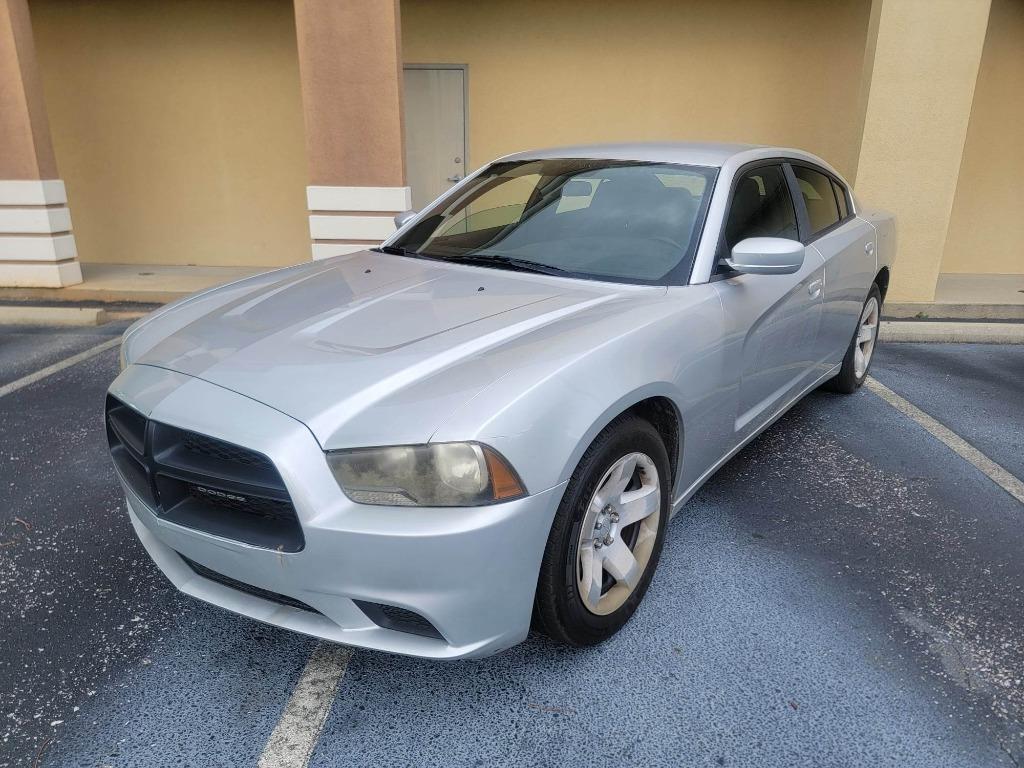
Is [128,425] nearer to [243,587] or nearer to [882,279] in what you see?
[243,587]

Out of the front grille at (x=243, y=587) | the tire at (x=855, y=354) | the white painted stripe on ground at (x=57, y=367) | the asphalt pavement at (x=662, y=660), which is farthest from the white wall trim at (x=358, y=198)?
the front grille at (x=243, y=587)

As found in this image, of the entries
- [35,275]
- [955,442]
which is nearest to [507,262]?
[955,442]

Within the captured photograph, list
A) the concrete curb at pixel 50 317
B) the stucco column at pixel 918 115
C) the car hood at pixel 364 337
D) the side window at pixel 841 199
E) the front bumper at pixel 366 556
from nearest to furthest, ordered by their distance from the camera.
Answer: the front bumper at pixel 366 556 < the car hood at pixel 364 337 < the side window at pixel 841 199 < the stucco column at pixel 918 115 < the concrete curb at pixel 50 317

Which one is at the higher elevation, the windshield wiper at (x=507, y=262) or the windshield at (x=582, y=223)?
the windshield at (x=582, y=223)

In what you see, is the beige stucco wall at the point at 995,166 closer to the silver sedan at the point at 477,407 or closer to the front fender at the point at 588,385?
the silver sedan at the point at 477,407

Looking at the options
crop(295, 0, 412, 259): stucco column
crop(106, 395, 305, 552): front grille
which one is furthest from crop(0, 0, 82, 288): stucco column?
crop(106, 395, 305, 552): front grille

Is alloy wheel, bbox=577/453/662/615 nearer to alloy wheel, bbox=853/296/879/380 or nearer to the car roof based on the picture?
the car roof

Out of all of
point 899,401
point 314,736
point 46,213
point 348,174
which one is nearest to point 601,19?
point 348,174

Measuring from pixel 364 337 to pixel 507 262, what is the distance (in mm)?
907

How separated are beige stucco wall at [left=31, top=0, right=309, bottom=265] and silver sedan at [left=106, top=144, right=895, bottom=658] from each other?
6.18 meters

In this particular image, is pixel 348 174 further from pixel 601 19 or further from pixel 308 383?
pixel 308 383

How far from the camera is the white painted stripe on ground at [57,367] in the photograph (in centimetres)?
504

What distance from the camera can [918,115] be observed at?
6.63m

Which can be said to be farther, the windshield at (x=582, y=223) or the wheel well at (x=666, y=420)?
the windshield at (x=582, y=223)
